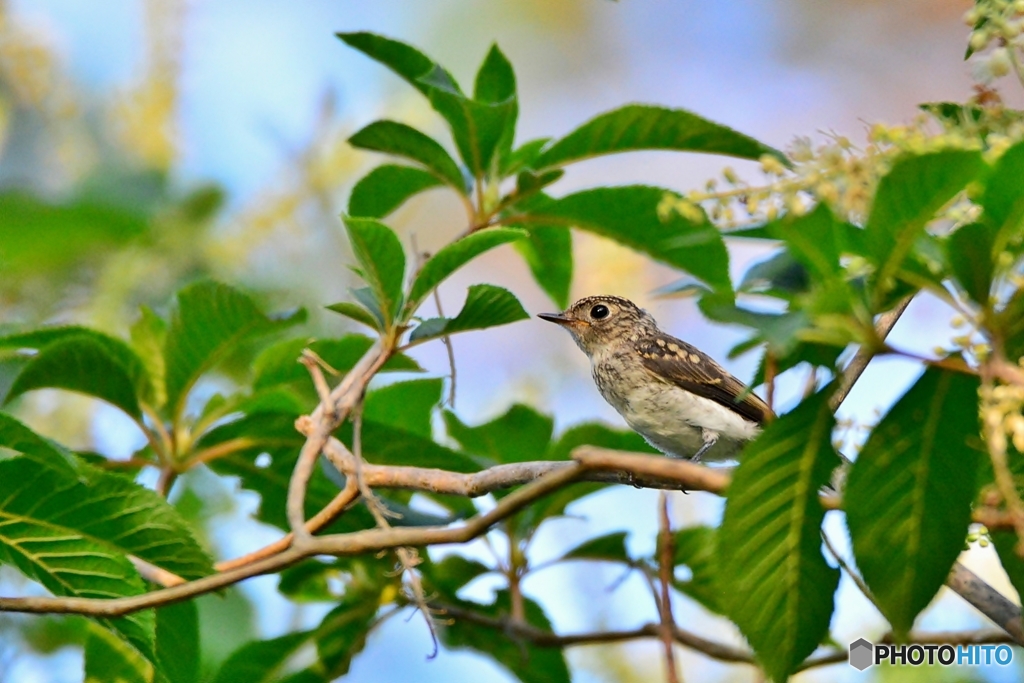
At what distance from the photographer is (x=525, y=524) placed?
2.67 metres

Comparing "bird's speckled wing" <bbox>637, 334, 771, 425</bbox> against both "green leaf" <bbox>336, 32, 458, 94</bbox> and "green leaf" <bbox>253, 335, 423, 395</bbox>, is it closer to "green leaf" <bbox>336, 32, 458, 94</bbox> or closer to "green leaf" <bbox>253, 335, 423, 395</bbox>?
"green leaf" <bbox>253, 335, 423, 395</bbox>

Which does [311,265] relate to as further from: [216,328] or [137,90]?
[216,328]

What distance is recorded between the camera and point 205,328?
2467 millimetres

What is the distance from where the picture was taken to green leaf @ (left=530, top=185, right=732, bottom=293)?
7.29ft

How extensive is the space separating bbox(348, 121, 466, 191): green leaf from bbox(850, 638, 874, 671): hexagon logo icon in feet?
4.07

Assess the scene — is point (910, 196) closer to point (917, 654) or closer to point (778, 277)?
point (778, 277)

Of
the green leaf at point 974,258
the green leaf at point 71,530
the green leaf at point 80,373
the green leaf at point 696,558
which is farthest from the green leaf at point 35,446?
the green leaf at point 696,558

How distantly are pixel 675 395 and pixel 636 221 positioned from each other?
1060mm

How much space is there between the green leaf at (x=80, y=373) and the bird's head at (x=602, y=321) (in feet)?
5.24

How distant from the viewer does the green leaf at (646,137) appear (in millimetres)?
2176

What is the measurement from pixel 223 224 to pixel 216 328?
4.34ft

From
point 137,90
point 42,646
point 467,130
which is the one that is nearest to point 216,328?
point 467,130

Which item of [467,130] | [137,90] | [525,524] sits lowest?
[525,524]

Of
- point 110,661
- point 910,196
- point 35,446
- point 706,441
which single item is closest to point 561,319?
point 706,441
